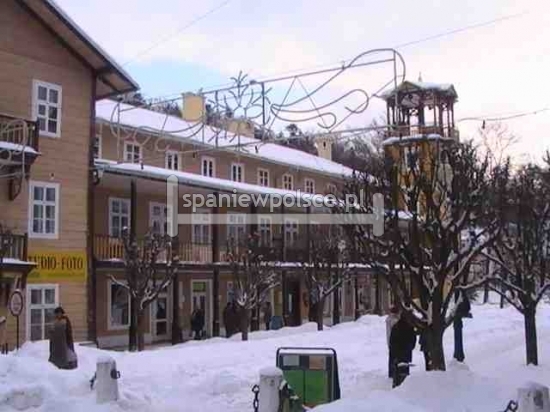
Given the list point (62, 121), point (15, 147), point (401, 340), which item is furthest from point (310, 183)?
point (401, 340)

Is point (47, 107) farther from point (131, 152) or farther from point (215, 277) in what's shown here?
point (215, 277)

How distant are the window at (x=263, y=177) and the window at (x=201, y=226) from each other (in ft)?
21.3

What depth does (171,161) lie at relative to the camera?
1308 inches

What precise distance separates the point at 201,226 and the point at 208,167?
12.2 ft

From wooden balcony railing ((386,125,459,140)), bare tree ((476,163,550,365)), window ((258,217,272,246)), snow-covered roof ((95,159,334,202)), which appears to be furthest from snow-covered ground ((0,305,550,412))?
window ((258,217,272,246))

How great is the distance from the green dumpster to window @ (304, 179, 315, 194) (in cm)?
3332

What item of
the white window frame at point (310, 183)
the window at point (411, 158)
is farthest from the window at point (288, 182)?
the window at point (411, 158)

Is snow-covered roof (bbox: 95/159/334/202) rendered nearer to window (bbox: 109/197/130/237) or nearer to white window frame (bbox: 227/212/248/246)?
window (bbox: 109/197/130/237)

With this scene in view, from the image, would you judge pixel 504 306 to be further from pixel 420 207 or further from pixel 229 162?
pixel 420 207

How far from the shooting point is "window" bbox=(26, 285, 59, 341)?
22203 mm

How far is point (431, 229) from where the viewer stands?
12250 mm

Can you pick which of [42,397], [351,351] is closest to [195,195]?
[351,351]

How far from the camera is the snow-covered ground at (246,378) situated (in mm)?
9461

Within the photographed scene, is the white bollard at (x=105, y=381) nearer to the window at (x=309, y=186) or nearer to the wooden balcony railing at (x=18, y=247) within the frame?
the wooden balcony railing at (x=18, y=247)
